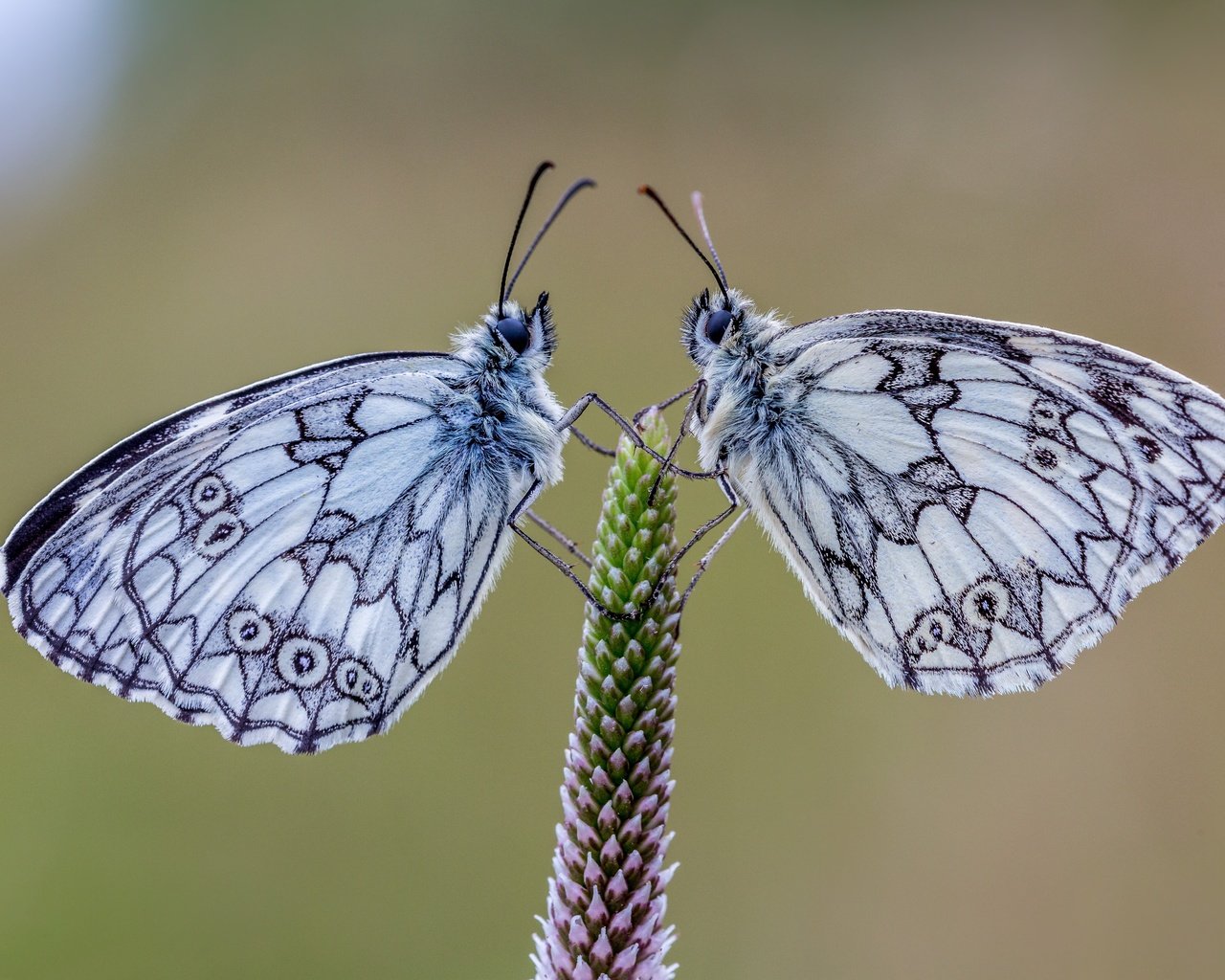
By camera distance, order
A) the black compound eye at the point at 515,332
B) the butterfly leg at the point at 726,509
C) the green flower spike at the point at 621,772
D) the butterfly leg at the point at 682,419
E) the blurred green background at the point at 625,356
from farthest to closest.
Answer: the blurred green background at the point at 625,356
the black compound eye at the point at 515,332
the butterfly leg at the point at 726,509
the butterfly leg at the point at 682,419
the green flower spike at the point at 621,772

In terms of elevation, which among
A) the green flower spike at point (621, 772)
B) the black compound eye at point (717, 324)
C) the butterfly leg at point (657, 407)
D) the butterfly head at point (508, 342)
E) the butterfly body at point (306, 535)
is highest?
the black compound eye at point (717, 324)

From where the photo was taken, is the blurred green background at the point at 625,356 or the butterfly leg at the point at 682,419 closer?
the butterfly leg at the point at 682,419

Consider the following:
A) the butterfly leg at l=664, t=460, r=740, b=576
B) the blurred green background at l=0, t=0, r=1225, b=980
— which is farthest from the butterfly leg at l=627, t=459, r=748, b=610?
the blurred green background at l=0, t=0, r=1225, b=980

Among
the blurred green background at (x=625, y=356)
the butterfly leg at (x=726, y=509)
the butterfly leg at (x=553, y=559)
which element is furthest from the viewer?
the blurred green background at (x=625, y=356)

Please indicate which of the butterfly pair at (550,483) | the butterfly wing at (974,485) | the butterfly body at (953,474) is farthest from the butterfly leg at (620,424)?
the butterfly wing at (974,485)

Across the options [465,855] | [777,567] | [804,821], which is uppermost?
[777,567]

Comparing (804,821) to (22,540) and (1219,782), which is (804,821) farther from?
(22,540)

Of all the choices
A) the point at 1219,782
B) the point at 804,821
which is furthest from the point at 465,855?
the point at 1219,782

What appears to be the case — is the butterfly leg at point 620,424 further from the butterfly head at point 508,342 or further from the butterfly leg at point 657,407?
the butterfly head at point 508,342
